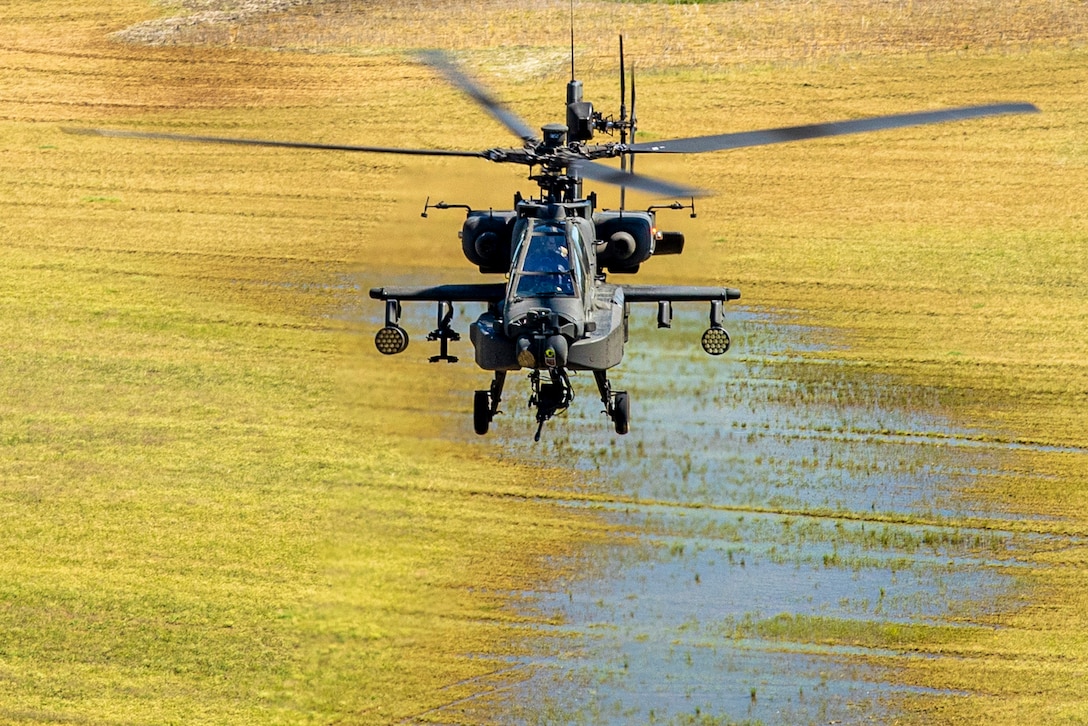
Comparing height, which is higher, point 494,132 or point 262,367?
point 494,132

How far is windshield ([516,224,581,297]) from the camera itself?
25594 millimetres

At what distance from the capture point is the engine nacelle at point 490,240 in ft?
95.0

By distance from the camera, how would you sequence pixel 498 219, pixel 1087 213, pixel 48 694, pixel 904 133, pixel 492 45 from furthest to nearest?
pixel 492 45 → pixel 904 133 → pixel 1087 213 → pixel 498 219 → pixel 48 694

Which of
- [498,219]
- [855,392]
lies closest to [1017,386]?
[855,392]

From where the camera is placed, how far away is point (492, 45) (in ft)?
177

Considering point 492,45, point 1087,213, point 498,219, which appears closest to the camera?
point 498,219

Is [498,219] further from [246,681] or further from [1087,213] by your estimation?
[1087,213]

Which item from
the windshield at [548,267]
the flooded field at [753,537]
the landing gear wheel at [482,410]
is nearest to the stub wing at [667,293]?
the windshield at [548,267]

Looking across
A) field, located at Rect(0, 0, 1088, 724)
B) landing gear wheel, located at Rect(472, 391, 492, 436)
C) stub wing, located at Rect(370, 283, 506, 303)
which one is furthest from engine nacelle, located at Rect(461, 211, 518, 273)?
field, located at Rect(0, 0, 1088, 724)

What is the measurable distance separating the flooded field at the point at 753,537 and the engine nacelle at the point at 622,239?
165 inches

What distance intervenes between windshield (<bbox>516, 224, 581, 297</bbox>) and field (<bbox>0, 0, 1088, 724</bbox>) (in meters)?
5.29

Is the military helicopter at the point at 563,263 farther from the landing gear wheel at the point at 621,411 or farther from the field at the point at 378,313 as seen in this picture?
the field at the point at 378,313

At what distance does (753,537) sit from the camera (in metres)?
30.4

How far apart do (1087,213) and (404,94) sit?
1776 cm
